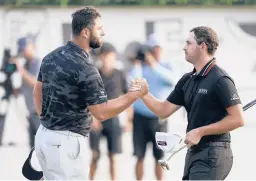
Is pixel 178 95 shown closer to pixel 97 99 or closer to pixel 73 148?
pixel 97 99

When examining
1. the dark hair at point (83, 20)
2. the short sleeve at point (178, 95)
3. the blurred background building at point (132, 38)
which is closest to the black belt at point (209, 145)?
the short sleeve at point (178, 95)

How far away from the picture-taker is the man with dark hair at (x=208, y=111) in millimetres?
6090

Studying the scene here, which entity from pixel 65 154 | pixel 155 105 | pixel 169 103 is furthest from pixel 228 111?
pixel 65 154

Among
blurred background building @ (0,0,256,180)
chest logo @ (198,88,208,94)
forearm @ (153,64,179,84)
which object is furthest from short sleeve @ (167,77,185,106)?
blurred background building @ (0,0,256,180)

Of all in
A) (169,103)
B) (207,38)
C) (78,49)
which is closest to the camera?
(78,49)

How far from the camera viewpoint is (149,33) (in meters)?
10.9

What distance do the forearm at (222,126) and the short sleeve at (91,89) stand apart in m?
0.74

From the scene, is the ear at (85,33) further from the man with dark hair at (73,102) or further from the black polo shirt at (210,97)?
the black polo shirt at (210,97)

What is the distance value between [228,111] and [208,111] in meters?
0.14

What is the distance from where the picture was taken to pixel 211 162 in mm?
6160

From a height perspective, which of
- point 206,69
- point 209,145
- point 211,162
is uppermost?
point 206,69

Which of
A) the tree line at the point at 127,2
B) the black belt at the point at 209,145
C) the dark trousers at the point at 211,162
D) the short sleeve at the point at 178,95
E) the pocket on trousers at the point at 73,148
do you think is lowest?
the dark trousers at the point at 211,162

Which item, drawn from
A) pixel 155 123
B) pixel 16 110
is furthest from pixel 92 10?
pixel 16 110

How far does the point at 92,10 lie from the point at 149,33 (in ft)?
16.2
